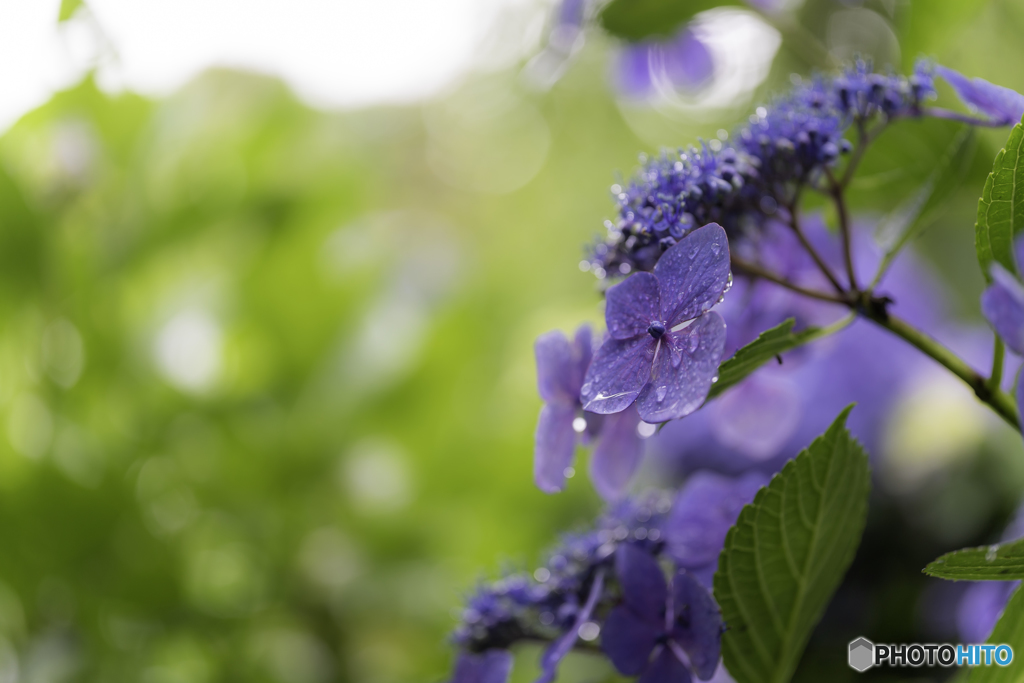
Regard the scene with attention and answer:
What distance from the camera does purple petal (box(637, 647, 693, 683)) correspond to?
0.31 meters

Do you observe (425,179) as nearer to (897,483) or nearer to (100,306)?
(100,306)

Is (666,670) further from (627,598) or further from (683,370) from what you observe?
(683,370)

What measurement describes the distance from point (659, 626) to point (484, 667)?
83 mm

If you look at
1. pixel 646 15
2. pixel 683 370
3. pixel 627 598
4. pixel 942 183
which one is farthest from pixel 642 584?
pixel 646 15

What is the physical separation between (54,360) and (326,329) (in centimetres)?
→ 34

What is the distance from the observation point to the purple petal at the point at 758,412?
45cm

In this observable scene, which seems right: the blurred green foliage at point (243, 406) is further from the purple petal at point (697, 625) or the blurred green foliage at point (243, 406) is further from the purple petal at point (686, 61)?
the purple petal at point (697, 625)

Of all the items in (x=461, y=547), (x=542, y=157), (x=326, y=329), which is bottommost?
(x=461, y=547)

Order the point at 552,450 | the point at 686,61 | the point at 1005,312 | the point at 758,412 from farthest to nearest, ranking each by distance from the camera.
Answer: the point at 686,61 < the point at 758,412 < the point at 552,450 < the point at 1005,312

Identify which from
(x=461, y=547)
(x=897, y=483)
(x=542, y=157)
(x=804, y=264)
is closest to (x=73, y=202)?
(x=461, y=547)

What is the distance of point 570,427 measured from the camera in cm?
34

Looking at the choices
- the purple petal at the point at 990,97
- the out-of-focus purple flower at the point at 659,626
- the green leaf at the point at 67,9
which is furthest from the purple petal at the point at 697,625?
the green leaf at the point at 67,9

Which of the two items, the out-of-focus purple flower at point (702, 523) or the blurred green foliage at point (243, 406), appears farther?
Result: the blurred green foliage at point (243, 406)

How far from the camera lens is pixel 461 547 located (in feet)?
3.32
